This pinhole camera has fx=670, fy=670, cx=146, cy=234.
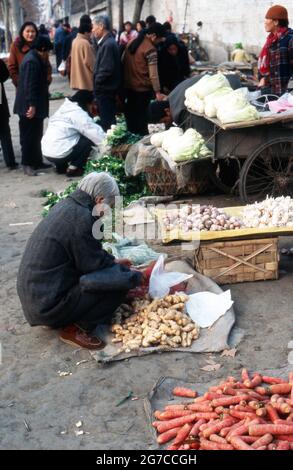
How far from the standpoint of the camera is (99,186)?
176 inches

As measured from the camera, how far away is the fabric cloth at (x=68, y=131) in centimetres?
913

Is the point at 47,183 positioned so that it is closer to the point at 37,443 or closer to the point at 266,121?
the point at 266,121

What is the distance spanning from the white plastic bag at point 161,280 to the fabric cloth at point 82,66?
592 cm

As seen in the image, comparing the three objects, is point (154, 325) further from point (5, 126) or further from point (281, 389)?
point (5, 126)

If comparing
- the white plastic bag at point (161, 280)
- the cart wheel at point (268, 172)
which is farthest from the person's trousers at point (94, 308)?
the cart wheel at point (268, 172)

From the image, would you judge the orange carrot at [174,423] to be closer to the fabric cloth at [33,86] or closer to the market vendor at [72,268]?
the market vendor at [72,268]

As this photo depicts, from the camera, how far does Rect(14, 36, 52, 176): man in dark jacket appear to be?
927 centimetres

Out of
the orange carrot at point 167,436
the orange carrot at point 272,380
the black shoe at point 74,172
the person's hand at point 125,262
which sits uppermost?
the person's hand at point 125,262

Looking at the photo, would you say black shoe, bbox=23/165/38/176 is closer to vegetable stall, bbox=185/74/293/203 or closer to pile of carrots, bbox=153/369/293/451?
vegetable stall, bbox=185/74/293/203

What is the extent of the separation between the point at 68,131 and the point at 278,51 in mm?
3060

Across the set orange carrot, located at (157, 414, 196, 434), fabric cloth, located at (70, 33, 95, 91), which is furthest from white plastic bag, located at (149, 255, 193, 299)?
fabric cloth, located at (70, 33, 95, 91)

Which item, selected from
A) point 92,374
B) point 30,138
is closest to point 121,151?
point 30,138

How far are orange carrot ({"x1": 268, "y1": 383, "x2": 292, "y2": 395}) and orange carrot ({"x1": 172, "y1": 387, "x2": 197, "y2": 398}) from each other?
0.45 meters

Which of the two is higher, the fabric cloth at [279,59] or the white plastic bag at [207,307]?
the fabric cloth at [279,59]
